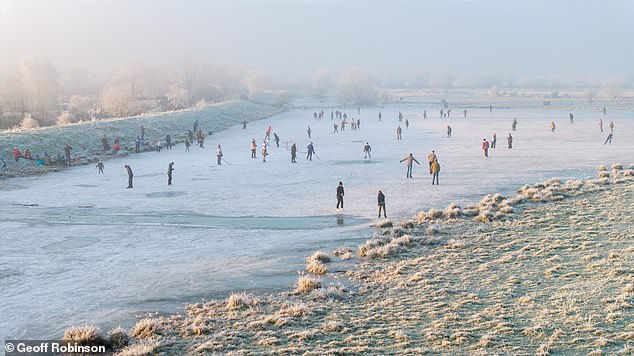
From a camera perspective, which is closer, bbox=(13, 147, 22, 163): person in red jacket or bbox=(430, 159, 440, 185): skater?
bbox=(430, 159, 440, 185): skater

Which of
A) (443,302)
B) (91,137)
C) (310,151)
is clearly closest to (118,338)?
(443,302)

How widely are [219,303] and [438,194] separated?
49.7ft

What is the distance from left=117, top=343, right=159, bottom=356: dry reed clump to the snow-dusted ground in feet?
5.80

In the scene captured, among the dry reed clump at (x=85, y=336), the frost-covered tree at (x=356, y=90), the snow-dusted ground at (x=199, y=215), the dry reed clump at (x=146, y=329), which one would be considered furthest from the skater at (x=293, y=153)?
the frost-covered tree at (x=356, y=90)

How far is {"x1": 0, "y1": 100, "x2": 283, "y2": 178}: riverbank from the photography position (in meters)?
37.6

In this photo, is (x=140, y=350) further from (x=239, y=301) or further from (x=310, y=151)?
(x=310, y=151)

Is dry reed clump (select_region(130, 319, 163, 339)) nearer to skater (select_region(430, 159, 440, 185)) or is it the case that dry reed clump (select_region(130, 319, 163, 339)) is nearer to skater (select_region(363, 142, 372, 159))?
skater (select_region(430, 159, 440, 185))

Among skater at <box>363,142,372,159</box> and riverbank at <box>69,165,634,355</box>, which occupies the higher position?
skater at <box>363,142,372,159</box>

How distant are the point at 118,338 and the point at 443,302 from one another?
690 cm

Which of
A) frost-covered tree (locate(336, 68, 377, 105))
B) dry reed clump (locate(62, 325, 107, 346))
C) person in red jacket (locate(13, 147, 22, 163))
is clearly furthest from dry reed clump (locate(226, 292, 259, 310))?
frost-covered tree (locate(336, 68, 377, 105))

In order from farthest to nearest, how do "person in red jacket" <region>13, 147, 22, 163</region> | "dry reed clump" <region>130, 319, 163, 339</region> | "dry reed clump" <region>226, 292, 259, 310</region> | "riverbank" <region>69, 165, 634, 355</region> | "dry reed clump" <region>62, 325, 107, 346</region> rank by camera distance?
"person in red jacket" <region>13, 147, 22, 163</region> → "dry reed clump" <region>226, 292, 259, 310</region> → "dry reed clump" <region>130, 319, 163, 339</region> → "dry reed clump" <region>62, 325, 107, 346</region> → "riverbank" <region>69, 165, 634, 355</region>

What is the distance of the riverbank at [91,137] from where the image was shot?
37562 millimetres

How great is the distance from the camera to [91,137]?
157ft

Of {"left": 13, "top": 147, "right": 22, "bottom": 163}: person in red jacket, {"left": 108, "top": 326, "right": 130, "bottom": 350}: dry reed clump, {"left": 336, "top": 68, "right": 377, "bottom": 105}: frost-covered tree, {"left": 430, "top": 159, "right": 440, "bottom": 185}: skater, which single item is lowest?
{"left": 108, "top": 326, "right": 130, "bottom": 350}: dry reed clump
